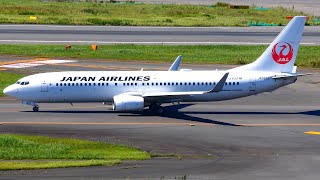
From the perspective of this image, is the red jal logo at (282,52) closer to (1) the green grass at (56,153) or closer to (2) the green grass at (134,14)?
(1) the green grass at (56,153)

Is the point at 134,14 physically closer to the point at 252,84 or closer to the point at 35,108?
the point at 35,108

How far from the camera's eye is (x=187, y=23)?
13638cm

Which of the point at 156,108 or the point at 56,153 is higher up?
the point at 156,108

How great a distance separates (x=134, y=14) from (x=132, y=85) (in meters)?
81.1

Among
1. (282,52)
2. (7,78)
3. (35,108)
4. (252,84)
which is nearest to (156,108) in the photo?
(252,84)

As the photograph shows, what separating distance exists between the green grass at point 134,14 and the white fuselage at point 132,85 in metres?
65.0

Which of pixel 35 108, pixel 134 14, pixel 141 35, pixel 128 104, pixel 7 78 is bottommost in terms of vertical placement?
pixel 35 108

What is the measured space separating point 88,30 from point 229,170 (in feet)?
264

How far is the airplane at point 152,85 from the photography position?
226 feet

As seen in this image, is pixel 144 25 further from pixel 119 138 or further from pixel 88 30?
pixel 119 138

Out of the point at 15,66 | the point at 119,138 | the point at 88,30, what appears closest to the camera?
the point at 119,138

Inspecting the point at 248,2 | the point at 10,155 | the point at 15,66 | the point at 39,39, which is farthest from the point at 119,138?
the point at 248,2

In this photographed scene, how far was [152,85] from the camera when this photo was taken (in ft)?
228

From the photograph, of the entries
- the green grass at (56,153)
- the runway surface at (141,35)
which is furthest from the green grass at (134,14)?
the green grass at (56,153)
